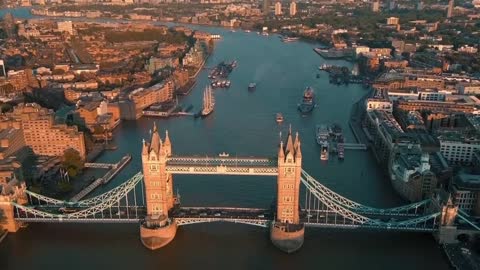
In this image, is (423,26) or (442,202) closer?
(442,202)

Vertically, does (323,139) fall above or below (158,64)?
below

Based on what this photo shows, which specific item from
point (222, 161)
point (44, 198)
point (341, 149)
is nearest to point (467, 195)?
point (341, 149)

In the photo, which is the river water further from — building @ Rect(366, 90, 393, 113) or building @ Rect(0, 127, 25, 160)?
building @ Rect(0, 127, 25, 160)

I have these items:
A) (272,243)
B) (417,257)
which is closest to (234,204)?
(272,243)

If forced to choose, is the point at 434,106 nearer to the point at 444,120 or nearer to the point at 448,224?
the point at 444,120

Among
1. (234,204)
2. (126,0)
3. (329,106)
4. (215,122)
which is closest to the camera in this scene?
(234,204)

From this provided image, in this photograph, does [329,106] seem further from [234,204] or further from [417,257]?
[417,257]

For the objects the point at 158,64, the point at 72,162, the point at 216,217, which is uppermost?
the point at 158,64

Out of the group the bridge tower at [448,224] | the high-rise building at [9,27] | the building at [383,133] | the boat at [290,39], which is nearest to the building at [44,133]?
the building at [383,133]

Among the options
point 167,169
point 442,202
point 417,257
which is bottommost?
point 417,257
